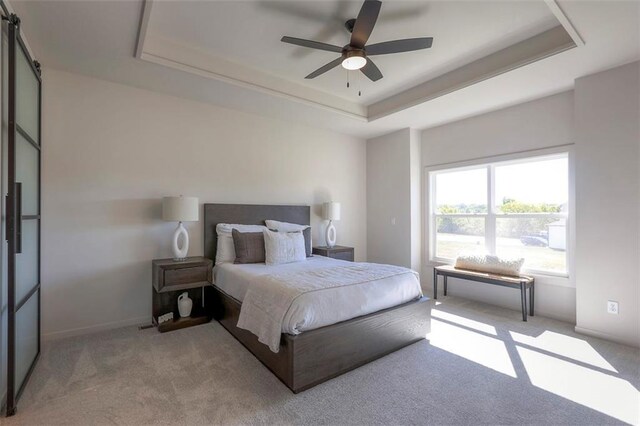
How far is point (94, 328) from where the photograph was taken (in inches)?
125

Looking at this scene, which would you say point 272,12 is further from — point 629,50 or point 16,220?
point 629,50

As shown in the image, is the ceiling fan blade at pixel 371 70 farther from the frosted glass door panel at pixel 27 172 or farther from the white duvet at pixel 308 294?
the frosted glass door panel at pixel 27 172

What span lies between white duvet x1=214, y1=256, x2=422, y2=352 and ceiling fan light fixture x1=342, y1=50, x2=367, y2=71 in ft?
6.07

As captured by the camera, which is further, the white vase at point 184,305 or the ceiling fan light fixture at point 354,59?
the white vase at point 184,305

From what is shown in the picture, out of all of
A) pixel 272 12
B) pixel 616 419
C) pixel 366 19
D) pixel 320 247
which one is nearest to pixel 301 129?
pixel 320 247

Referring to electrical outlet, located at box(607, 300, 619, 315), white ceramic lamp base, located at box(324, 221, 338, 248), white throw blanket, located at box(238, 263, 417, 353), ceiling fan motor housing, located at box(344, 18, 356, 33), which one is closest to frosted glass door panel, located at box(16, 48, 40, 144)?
white throw blanket, located at box(238, 263, 417, 353)

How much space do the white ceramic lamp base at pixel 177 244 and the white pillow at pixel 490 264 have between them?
364 cm

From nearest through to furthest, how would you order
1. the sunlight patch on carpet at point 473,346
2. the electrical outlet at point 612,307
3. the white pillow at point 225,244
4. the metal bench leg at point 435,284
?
the sunlight patch on carpet at point 473,346 → the electrical outlet at point 612,307 → the white pillow at point 225,244 → the metal bench leg at point 435,284

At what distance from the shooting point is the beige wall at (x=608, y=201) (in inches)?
112

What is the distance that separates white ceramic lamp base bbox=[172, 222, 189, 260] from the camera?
3422mm

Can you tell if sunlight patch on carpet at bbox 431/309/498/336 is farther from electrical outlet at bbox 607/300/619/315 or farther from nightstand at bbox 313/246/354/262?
nightstand at bbox 313/246/354/262

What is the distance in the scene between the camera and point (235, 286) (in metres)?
3.03

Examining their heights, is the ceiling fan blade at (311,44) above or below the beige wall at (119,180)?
above

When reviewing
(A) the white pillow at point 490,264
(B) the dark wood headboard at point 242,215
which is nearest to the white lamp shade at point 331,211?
(B) the dark wood headboard at point 242,215
